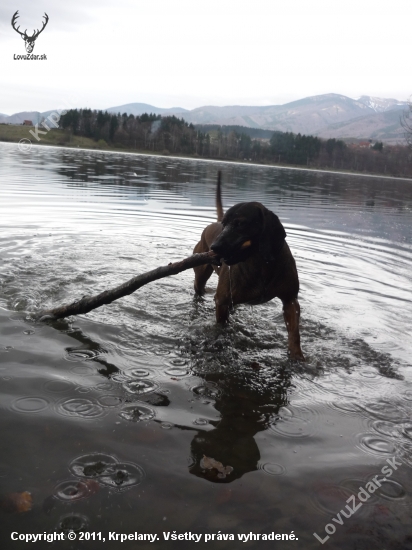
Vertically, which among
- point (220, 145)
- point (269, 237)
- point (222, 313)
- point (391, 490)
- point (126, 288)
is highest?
point (220, 145)

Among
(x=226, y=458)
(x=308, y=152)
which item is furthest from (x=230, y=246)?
(x=308, y=152)

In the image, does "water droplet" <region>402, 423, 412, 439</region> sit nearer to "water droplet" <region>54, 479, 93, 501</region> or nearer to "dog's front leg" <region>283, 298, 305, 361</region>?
"dog's front leg" <region>283, 298, 305, 361</region>

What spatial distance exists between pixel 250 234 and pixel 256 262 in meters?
0.34

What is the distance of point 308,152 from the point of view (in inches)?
4872

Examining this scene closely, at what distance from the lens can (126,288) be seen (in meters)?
4.29

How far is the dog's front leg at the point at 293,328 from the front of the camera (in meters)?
4.39

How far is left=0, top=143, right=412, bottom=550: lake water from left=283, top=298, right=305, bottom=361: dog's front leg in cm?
12

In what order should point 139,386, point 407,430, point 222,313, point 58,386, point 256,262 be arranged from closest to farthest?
point 407,430, point 58,386, point 139,386, point 256,262, point 222,313

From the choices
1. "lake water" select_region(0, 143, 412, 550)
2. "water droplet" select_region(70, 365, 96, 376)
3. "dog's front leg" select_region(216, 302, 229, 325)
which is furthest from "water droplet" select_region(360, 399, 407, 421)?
"water droplet" select_region(70, 365, 96, 376)

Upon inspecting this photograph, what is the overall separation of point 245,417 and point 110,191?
15.8 metres

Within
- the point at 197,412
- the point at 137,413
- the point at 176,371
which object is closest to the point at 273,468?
the point at 197,412

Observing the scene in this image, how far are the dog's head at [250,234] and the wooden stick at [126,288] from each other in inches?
7.8

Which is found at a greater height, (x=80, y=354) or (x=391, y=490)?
(x=80, y=354)

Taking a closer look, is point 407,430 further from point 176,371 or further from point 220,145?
point 220,145
